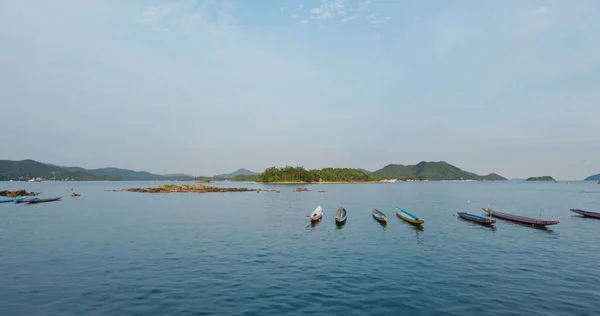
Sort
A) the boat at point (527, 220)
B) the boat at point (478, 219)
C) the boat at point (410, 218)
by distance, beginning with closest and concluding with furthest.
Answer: the boat at point (527, 220) < the boat at point (410, 218) < the boat at point (478, 219)

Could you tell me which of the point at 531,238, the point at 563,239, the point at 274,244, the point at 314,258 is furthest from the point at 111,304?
the point at 563,239

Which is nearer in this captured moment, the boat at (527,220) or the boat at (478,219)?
the boat at (527,220)

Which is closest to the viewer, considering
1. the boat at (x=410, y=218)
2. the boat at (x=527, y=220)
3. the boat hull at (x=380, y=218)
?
the boat at (x=527, y=220)

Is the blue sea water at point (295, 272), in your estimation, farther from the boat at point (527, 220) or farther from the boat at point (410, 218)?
the boat at point (527, 220)

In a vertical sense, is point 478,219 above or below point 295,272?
above

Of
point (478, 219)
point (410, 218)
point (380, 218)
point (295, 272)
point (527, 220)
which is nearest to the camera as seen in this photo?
point (295, 272)

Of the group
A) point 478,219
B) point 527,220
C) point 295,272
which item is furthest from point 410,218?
point 295,272

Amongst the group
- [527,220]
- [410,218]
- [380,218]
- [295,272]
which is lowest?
[295,272]

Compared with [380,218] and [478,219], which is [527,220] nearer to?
[478,219]

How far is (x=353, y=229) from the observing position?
4784 cm

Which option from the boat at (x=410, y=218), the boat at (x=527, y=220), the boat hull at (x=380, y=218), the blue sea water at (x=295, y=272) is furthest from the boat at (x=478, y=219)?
the boat hull at (x=380, y=218)

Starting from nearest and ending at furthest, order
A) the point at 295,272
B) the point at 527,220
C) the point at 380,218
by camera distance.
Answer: the point at 295,272 < the point at 527,220 < the point at 380,218

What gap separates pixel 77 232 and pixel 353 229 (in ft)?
130

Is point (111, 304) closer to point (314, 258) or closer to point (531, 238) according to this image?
point (314, 258)
